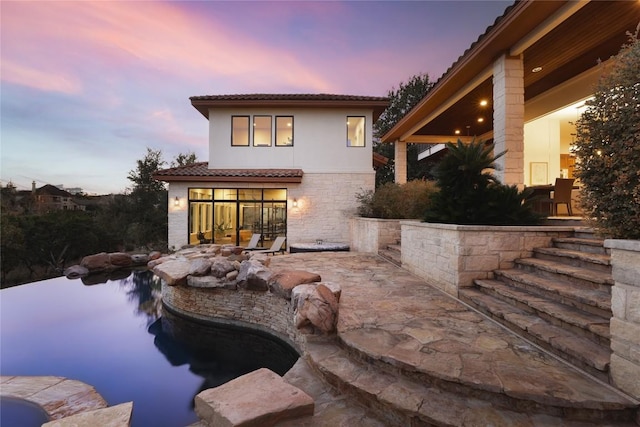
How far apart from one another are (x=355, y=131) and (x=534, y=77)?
695 cm

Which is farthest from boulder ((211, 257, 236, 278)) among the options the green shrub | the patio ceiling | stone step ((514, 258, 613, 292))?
the patio ceiling

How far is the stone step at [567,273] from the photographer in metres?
2.89

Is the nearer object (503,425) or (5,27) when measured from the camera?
(503,425)

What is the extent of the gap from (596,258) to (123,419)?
195 inches

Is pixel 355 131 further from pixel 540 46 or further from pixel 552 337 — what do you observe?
pixel 552 337

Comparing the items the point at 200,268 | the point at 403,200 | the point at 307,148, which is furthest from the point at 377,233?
the point at 307,148

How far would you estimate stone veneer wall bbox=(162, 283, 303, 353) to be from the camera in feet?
16.7

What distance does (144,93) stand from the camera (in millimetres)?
16750

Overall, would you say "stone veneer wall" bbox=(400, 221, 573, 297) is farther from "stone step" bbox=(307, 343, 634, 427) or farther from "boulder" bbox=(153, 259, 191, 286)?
"boulder" bbox=(153, 259, 191, 286)

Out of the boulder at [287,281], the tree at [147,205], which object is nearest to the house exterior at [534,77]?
the boulder at [287,281]

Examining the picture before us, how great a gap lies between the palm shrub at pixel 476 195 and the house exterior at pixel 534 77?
3.74ft

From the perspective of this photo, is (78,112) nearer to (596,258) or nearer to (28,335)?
(28,335)

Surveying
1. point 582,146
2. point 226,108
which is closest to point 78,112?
point 226,108

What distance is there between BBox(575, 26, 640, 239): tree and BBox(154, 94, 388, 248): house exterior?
10020 mm
